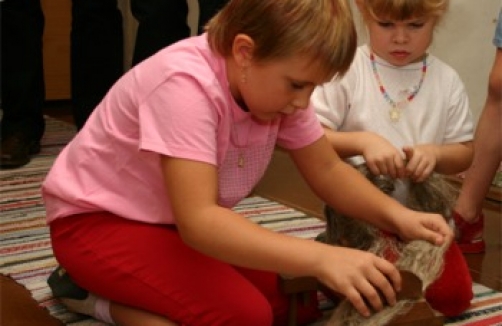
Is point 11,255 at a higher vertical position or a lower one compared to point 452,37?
lower

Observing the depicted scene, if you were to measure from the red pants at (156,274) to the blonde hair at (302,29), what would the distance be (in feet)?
0.86

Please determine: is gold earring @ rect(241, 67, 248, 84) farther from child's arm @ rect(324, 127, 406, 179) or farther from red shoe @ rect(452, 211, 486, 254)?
red shoe @ rect(452, 211, 486, 254)

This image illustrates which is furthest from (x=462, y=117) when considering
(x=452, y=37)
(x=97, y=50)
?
(x=97, y=50)

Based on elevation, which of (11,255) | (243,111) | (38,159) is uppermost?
(243,111)

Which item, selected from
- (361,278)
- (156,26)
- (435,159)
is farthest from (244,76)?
(156,26)

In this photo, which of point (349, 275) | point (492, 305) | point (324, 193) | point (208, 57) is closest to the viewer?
point (349, 275)

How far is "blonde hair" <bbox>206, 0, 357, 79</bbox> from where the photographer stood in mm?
695

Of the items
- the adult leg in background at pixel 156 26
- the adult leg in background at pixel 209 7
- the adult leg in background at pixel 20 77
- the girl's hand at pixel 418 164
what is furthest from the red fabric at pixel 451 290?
the adult leg in background at pixel 20 77

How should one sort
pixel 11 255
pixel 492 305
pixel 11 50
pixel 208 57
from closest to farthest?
1. pixel 208 57
2. pixel 492 305
3. pixel 11 255
4. pixel 11 50

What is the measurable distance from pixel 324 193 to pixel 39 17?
3.83 feet

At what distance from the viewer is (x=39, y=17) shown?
1803 millimetres

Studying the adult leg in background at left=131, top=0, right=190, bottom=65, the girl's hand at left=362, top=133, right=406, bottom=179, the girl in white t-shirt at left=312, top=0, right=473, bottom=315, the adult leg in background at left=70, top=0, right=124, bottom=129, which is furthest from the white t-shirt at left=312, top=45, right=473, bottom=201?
the adult leg in background at left=70, top=0, right=124, bottom=129

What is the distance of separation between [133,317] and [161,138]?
0.25m

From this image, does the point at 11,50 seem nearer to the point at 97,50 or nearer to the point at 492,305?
the point at 97,50
